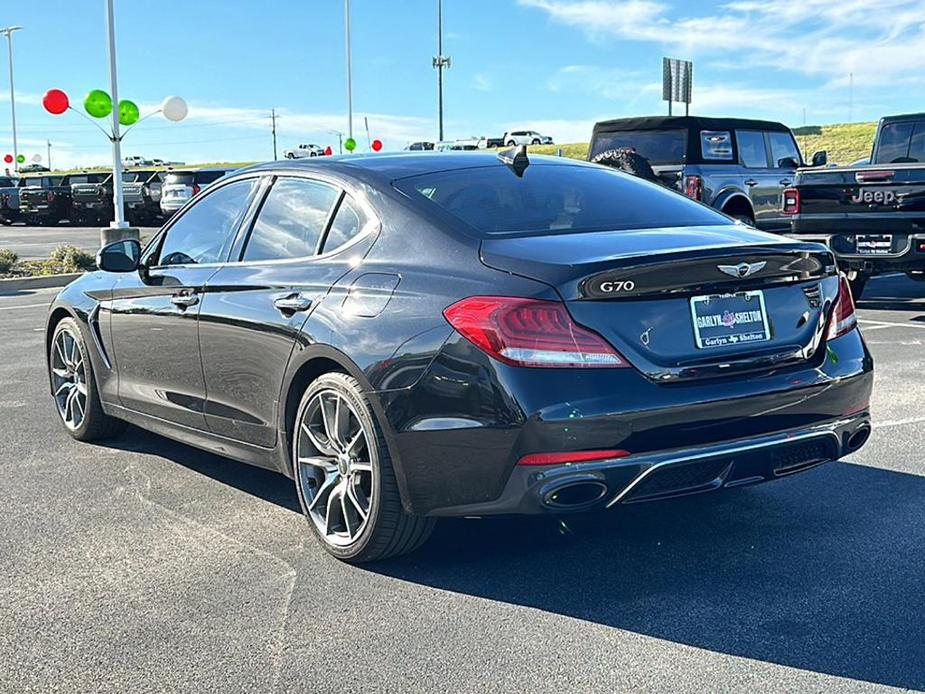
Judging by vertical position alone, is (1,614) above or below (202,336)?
below

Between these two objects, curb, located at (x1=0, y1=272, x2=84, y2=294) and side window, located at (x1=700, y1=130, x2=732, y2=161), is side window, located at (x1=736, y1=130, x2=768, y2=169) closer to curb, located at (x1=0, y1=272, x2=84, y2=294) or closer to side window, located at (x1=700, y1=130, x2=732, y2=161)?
side window, located at (x1=700, y1=130, x2=732, y2=161)

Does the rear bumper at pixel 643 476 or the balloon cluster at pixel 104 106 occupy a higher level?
the balloon cluster at pixel 104 106

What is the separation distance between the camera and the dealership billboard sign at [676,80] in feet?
128

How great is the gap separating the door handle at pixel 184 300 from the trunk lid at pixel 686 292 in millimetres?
1688

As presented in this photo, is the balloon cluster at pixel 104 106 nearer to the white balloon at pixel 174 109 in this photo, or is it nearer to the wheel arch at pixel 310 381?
the white balloon at pixel 174 109

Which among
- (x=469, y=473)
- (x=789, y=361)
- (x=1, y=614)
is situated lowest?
(x=1, y=614)

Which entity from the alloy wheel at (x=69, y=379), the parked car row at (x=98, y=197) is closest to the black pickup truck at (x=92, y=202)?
the parked car row at (x=98, y=197)

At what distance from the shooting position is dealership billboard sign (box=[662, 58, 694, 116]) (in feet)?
128

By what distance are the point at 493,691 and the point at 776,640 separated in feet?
3.04

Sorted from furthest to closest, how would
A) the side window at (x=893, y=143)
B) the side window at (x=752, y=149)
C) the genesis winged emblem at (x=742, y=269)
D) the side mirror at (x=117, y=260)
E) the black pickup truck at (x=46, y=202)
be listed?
1. the black pickup truck at (x=46, y=202)
2. the side window at (x=752, y=149)
3. the side window at (x=893, y=143)
4. the side mirror at (x=117, y=260)
5. the genesis winged emblem at (x=742, y=269)

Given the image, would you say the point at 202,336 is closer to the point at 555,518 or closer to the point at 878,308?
the point at 555,518

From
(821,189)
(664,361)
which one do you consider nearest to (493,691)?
(664,361)

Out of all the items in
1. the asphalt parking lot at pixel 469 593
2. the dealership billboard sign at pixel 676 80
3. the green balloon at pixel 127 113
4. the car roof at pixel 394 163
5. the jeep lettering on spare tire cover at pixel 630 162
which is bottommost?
the asphalt parking lot at pixel 469 593

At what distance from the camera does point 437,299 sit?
388 cm
